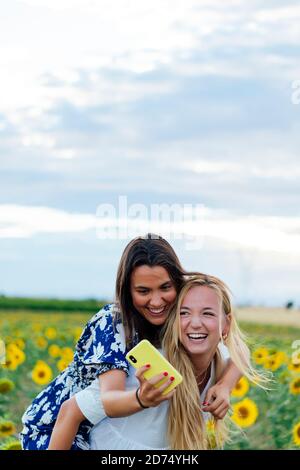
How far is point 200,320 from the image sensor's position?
2760mm

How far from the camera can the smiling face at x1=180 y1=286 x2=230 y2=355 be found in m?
2.75

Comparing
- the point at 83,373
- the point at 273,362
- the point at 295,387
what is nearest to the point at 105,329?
the point at 83,373

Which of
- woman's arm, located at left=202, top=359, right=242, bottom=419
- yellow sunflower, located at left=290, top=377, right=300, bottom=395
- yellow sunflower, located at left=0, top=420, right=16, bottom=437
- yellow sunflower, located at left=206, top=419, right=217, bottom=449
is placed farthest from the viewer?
yellow sunflower, located at left=290, top=377, right=300, bottom=395

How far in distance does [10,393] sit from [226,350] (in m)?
2.53

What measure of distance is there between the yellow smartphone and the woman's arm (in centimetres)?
32

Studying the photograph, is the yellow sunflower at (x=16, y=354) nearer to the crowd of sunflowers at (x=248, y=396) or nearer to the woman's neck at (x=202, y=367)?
the crowd of sunflowers at (x=248, y=396)

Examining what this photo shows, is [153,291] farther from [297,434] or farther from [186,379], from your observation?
[297,434]

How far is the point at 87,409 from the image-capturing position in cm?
275

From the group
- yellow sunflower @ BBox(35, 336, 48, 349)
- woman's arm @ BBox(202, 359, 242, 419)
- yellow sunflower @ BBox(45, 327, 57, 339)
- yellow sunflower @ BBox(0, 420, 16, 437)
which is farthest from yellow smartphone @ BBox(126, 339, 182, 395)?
yellow sunflower @ BBox(45, 327, 57, 339)

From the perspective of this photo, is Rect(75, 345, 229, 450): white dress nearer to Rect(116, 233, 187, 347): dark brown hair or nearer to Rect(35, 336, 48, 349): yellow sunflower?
Rect(116, 233, 187, 347): dark brown hair

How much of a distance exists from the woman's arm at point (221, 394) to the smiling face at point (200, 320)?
139 millimetres

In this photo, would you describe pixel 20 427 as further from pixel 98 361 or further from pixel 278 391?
pixel 98 361

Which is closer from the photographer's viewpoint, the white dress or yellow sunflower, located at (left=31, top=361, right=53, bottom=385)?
the white dress
